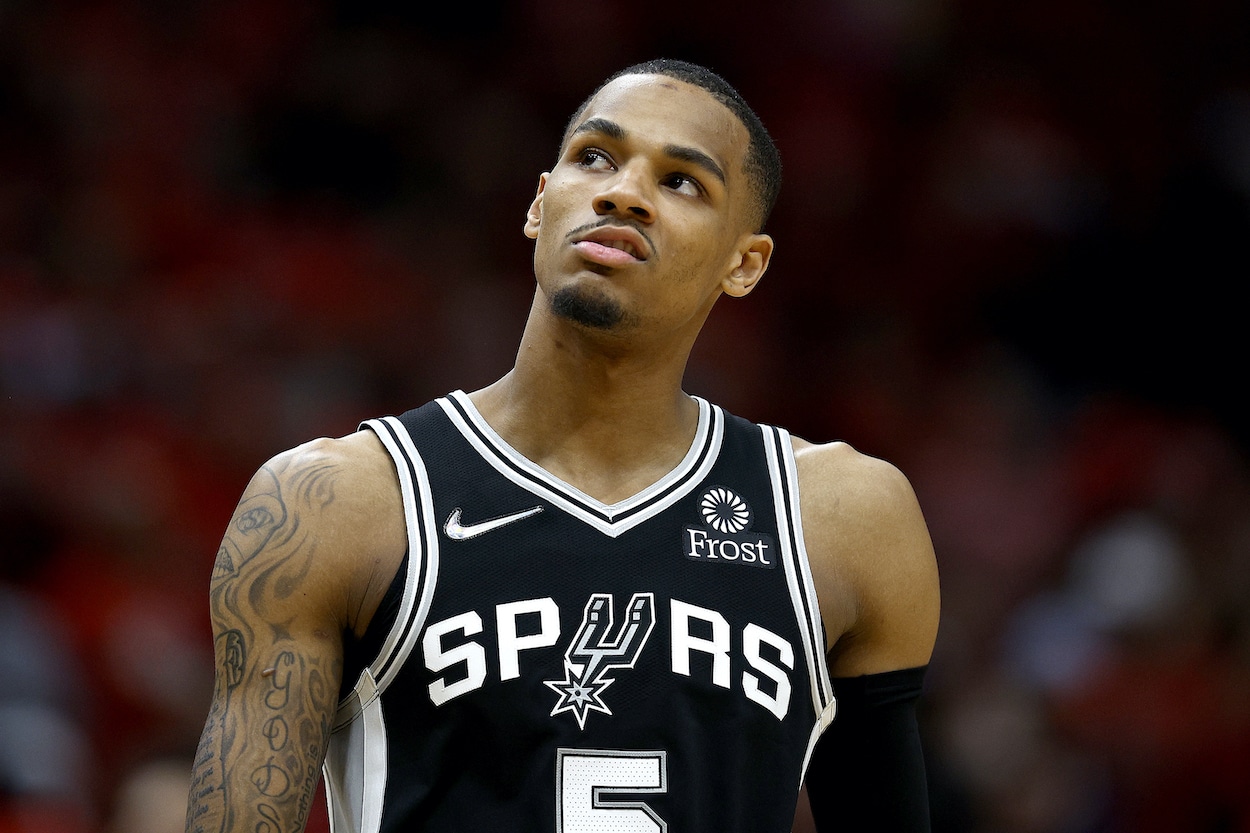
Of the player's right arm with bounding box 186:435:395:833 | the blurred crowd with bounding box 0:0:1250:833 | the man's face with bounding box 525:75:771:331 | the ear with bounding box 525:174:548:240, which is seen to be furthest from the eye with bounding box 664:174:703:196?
the blurred crowd with bounding box 0:0:1250:833

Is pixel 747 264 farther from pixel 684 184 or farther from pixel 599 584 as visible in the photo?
pixel 599 584

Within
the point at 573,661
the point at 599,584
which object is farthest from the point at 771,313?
the point at 573,661

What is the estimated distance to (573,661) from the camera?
250 centimetres

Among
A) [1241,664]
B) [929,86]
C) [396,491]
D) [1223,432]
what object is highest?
[929,86]

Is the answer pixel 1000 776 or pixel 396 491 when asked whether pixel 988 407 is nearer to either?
pixel 1000 776

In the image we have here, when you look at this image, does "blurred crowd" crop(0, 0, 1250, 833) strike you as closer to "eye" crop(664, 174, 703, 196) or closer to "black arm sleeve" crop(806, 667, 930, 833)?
"black arm sleeve" crop(806, 667, 930, 833)

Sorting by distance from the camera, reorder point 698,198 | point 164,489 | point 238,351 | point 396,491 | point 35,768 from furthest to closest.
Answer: point 238,351
point 164,489
point 35,768
point 698,198
point 396,491

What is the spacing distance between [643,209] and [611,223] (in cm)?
6

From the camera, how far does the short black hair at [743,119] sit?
2.92 meters

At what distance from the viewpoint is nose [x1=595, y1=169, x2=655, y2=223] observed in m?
2.69

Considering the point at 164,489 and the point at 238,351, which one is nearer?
the point at 164,489

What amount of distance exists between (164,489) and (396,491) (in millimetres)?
3354

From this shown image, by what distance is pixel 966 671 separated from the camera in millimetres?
5738

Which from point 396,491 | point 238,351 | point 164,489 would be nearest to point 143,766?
point 164,489
